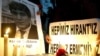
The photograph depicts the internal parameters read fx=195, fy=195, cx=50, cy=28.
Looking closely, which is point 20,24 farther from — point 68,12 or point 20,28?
point 68,12

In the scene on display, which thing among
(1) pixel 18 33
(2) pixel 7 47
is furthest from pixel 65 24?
(2) pixel 7 47

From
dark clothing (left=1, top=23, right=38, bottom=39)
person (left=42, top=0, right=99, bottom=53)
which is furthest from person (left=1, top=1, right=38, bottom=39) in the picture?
person (left=42, top=0, right=99, bottom=53)

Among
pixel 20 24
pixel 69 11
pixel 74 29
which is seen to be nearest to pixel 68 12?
pixel 69 11

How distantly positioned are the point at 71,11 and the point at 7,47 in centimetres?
47

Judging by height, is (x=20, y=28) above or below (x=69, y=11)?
below

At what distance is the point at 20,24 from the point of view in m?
1.22

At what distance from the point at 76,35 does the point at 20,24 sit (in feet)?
1.17

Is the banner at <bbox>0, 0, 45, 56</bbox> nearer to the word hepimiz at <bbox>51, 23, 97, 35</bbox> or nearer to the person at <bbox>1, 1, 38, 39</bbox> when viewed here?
the person at <bbox>1, 1, 38, 39</bbox>

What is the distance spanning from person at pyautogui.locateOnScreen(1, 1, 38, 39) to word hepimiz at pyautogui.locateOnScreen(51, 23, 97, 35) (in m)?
0.14

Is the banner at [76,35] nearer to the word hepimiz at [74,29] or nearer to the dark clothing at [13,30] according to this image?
the word hepimiz at [74,29]

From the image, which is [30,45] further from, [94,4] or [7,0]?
[94,4]

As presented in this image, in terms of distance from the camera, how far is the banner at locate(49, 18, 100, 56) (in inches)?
45.5

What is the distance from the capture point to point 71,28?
1.25m

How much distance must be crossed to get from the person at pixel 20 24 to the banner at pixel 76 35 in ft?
0.45
